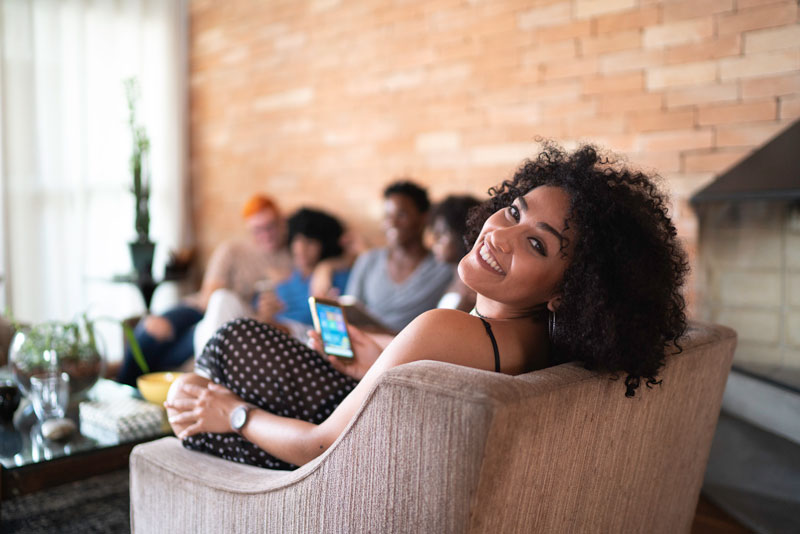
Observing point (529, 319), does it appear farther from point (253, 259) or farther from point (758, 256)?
point (253, 259)

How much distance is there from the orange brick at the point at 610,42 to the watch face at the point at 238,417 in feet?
6.87

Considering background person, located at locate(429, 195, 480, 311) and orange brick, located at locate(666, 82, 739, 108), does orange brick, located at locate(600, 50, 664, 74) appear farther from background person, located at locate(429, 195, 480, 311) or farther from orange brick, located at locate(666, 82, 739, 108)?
background person, located at locate(429, 195, 480, 311)

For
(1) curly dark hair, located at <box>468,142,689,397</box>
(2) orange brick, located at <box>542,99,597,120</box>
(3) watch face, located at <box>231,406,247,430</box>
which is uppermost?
(2) orange brick, located at <box>542,99,597,120</box>

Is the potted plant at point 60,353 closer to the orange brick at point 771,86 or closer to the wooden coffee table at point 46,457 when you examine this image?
the wooden coffee table at point 46,457

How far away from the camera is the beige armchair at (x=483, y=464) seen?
91 cm

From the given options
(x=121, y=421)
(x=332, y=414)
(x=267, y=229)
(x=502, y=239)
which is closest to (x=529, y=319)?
(x=502, y=239)

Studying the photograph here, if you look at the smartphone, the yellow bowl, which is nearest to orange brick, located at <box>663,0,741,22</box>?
the smartphone

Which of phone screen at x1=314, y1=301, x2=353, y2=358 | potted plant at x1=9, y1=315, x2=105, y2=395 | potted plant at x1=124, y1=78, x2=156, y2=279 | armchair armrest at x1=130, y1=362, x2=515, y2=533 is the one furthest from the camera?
potted plant at x1=124, y1=78, x2=156, y2=279

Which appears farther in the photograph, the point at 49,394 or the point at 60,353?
the point at 60,353

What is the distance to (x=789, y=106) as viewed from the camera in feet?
7.60

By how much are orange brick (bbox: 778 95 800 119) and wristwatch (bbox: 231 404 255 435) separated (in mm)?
1967

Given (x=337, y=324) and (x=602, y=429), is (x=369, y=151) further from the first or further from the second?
(x=602, y=429)

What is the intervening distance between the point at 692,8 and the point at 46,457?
245 centimetres

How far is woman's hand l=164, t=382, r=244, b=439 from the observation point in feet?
4.50
